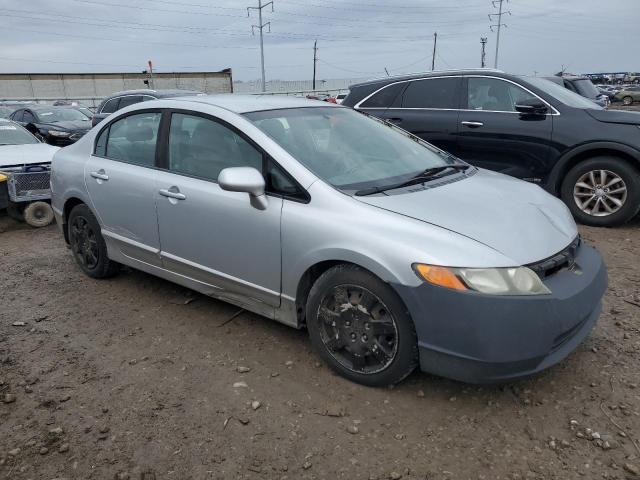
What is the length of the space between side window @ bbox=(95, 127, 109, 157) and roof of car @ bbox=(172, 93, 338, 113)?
93cm

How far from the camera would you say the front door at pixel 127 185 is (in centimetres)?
396

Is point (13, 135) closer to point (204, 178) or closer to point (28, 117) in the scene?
point (204, 178)

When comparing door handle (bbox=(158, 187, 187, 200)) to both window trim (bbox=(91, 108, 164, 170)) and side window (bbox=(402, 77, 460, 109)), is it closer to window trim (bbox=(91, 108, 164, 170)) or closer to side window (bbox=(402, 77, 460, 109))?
window trim (bbox=(91, 108, 164, 170))

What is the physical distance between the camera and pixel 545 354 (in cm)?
262

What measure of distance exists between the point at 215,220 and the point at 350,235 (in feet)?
3.36

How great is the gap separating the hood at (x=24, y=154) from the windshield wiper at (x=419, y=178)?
222 inches

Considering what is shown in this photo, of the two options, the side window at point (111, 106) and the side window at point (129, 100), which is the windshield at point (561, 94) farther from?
the side window at point (111, 106)

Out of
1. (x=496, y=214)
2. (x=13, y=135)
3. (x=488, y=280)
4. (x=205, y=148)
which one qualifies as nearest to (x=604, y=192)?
(x=496, y=214)

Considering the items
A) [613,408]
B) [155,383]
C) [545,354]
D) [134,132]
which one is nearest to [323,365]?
[155,383]

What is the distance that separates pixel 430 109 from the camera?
6820 millimetres

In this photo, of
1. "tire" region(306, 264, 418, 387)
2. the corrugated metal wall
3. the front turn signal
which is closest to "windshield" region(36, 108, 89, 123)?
"tire" region(306, 264, 418, 387)

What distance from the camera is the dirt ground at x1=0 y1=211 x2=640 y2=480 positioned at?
2457mm

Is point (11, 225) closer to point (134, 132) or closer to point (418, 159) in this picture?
point (134, 132)

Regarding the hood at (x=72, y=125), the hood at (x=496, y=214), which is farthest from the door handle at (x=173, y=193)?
the hood at (x=72, y=125)
